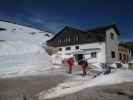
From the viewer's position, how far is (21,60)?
2408 centimetres

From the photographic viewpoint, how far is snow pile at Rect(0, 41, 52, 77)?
2030 centimetres

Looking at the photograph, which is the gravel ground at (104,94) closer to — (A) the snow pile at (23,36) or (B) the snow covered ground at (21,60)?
(B) the snow covered ground at (21,60)

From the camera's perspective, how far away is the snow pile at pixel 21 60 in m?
20.3

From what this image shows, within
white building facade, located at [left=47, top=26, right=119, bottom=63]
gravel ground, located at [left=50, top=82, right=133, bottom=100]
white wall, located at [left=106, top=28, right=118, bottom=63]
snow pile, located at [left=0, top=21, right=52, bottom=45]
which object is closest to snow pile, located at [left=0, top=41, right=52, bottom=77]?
white building facade, located at [left=47, top=26, right=119, bottom=63]

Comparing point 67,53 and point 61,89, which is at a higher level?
point 67,53

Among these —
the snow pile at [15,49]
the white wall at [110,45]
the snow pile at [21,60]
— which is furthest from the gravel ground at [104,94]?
the white wall at [110,45]

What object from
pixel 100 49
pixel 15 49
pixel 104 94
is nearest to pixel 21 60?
pixel 15 49

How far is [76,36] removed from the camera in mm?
35375

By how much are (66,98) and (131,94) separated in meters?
3.76

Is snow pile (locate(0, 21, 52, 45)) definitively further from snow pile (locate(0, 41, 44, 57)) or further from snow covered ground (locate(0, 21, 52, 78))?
snow covered ground (locate(0, 21, 52, 78))

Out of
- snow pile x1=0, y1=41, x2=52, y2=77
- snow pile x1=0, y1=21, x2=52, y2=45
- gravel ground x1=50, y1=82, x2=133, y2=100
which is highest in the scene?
snow pile x1=0, y1=21, x2=52, y2=45

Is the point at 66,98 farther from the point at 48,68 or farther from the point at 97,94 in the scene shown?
the point at 48,68

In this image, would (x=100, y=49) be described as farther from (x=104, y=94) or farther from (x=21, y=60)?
(x=104, y=94)

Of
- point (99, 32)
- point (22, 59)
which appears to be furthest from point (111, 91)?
point (99, 32)
